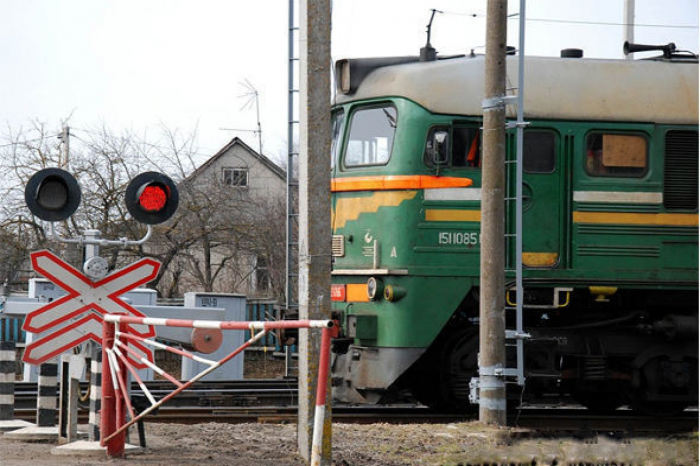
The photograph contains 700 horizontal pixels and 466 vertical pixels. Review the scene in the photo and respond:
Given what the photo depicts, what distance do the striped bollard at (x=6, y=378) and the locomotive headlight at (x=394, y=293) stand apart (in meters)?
3.76

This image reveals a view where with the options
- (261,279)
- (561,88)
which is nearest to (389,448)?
(561,88)

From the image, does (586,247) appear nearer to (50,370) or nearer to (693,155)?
(693,155)

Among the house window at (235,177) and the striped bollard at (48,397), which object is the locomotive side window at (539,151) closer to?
the striped bollard at (48,397)

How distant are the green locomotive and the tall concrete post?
3.52 m

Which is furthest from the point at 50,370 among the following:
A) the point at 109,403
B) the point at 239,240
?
the point at 239,240

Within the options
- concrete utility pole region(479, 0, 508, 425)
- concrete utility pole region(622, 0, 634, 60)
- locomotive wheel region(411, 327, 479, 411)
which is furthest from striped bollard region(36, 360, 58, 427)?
concrete utility pole region(622, 0, 634, 60)

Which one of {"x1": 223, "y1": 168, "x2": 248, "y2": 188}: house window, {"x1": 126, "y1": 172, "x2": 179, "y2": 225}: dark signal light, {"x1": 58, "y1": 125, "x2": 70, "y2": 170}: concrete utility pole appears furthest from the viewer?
{"x1": 223, "y1": 168, "x2": 248, "y2": 188}: house window

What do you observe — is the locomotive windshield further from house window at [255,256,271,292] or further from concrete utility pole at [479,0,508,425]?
house window at [255,256,271,292]

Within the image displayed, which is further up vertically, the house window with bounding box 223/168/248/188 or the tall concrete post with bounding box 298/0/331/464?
the house window with bounding box 223/168/248/188

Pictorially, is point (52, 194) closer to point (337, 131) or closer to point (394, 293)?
point (394, 293)

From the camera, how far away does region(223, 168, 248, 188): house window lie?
37.8m

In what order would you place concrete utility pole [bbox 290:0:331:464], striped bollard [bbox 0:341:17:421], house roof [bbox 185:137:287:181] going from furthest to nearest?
house roof [bbox 185:137:287:181], striped bollard [bbox 0:341:17:421], concrete utility pole [bbox 290:0:331:464]

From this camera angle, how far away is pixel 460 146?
39.0 ft

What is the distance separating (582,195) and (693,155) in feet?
4.46
